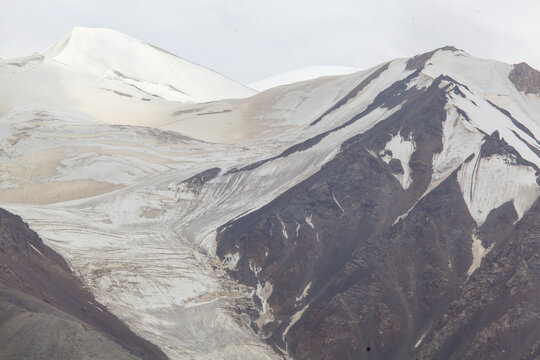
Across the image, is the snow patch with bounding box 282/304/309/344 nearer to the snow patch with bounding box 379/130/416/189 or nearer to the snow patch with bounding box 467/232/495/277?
the snow patch with bounding box 467/232/495/277

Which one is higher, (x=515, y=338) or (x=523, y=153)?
(x=523, y=153)

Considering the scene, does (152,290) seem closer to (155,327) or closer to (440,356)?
(155,327)

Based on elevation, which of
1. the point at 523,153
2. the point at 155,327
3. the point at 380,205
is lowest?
the point at 155,327

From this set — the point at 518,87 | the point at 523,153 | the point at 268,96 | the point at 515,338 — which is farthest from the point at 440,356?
the point at 268,96

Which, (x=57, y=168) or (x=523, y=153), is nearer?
(x=523, y=153)

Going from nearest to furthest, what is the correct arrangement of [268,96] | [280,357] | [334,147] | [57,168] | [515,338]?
[515,338] → [280,357] → [334,147] → [57,168] → [268,96]

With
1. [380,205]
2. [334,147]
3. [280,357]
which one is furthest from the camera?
[334,147]
